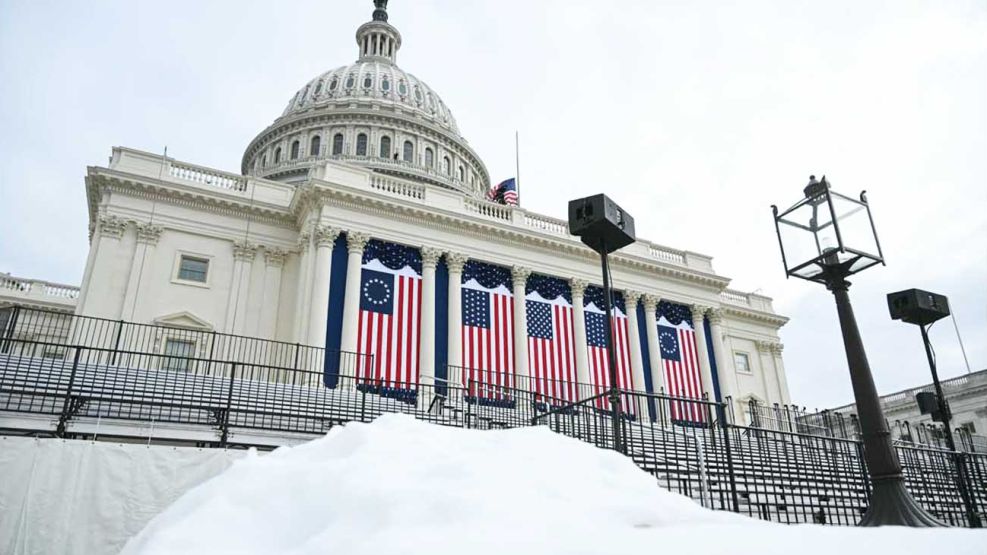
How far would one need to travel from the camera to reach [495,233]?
1165 inches

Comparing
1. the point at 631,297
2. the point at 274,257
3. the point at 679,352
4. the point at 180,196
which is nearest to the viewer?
the point at 180,196

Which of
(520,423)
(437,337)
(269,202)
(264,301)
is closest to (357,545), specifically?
(520,423)

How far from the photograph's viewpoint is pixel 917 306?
1165 cm

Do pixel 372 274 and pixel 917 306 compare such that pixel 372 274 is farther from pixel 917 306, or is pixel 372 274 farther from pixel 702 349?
pixel 917 306

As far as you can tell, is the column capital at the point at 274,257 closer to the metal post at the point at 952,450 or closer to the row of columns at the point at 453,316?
the row of columns at the point at 453,316

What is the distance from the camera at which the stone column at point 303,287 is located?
24672 millimetres

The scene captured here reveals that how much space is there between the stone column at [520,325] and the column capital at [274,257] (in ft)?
34.2

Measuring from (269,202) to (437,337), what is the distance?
10046mm

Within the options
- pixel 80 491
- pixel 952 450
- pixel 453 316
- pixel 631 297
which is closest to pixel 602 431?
pixel 952 450

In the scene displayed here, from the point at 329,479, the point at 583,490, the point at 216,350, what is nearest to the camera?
the point at 329,479

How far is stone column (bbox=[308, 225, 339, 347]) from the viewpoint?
78.7 feet

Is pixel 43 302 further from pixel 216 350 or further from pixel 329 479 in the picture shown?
pixel 329 479

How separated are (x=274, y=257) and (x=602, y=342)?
15.7 metres

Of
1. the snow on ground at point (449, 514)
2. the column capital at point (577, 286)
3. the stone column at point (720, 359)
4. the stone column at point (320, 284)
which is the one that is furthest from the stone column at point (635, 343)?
the snow on ground at point (449, 514)
